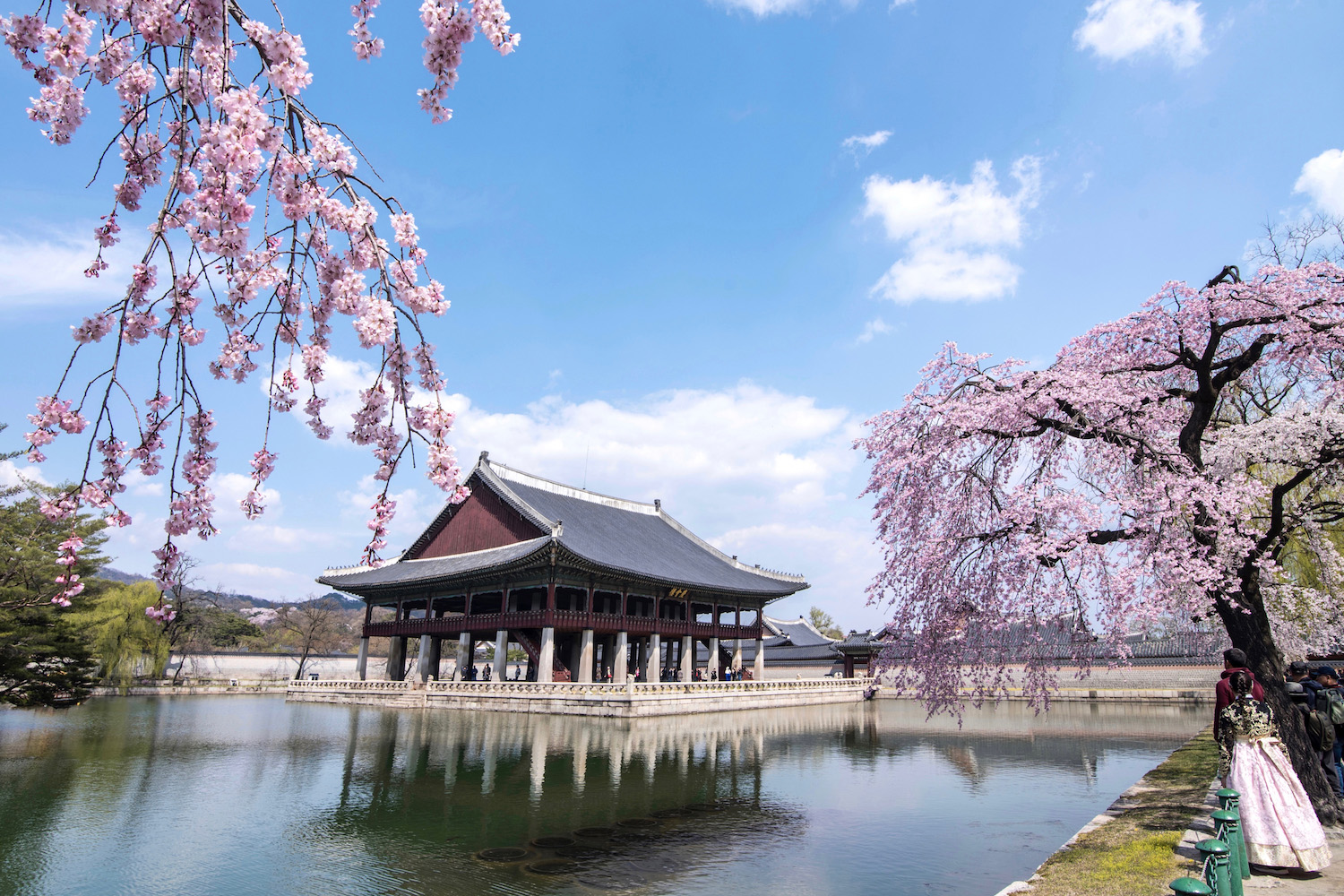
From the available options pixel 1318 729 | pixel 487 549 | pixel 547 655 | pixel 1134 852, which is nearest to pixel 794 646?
pixel 487 549

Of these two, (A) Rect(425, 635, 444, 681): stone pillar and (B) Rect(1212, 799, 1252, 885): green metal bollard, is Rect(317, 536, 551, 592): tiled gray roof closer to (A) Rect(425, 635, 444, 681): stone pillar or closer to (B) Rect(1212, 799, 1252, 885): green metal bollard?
(A) Rect(425, 635, 444, 681): stone pillar

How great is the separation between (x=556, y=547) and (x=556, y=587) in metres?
3.41

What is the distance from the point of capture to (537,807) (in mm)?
12086

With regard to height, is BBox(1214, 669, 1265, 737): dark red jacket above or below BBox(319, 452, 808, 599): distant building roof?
below

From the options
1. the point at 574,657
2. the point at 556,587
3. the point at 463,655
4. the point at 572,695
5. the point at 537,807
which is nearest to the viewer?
the point at 537,807

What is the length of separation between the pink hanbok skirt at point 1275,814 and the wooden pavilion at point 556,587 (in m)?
26.6

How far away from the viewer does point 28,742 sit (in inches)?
769

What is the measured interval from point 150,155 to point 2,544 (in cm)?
1976

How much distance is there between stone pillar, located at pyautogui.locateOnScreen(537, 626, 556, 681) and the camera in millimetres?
31391

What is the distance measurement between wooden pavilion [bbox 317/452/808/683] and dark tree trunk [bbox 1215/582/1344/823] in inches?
997

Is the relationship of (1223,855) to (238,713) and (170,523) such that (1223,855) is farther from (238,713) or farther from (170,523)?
(238,713)

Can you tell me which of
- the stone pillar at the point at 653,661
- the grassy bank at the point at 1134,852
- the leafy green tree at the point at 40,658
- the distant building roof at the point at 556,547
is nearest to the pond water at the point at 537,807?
the grassy bank at the point at 1134,852

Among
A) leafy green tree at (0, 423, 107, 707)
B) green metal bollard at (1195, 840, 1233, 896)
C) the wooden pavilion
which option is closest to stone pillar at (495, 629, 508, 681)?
the wooden pavilion

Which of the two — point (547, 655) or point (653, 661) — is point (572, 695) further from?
point (653, 661)
